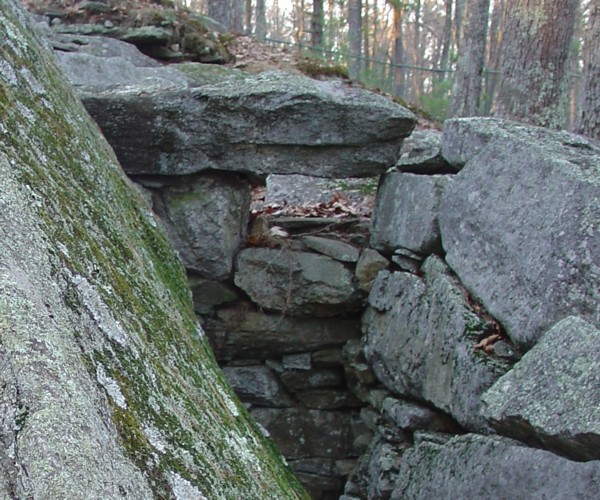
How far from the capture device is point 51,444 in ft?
3.78

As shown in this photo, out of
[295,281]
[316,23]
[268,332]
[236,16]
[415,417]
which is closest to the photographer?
[415,417]

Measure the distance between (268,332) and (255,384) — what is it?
1.25 feet

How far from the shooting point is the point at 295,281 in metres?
4.89

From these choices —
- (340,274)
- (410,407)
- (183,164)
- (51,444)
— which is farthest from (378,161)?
(51,444)

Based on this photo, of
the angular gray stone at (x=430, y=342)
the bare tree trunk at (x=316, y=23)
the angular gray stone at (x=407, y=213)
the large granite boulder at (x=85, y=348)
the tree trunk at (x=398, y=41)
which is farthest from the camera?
the tree trunk at (x=398, y=41)

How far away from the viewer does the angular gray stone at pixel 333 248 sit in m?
4.93

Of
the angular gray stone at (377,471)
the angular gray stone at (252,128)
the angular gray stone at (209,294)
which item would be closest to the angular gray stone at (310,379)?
the angular gray stone at (377,471)

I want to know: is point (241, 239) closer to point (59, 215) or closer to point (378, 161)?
point (378, 161)

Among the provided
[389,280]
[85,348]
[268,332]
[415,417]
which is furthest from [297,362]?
[85,348]

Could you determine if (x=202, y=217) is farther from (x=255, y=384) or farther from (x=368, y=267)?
(x=255, y=384)

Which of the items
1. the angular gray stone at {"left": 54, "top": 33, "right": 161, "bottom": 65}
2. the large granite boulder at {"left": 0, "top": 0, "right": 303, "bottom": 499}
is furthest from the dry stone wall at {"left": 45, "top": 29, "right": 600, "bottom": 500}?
the angular gray stone at {"left": 54, "top": 33, "right": 161, "bottom": 65}

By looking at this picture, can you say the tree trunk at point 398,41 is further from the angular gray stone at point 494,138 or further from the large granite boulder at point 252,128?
the angular gray stone at point 494,138

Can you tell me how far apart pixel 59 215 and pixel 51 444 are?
3.14 ft

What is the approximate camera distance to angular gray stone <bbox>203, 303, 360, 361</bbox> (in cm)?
502
